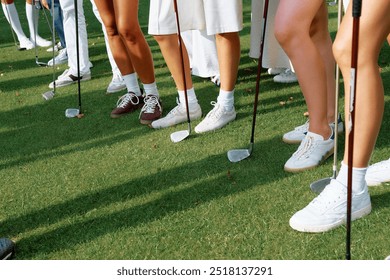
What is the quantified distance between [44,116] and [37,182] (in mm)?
1666

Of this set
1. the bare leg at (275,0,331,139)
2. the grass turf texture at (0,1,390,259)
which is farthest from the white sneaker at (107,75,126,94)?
the bare leg at (275,0,331,139)

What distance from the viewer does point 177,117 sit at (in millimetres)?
4582

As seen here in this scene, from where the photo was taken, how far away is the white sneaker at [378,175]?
10.4 ft

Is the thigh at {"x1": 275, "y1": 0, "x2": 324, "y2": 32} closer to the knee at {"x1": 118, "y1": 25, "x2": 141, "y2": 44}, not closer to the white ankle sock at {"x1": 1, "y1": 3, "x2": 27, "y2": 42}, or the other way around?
the knee at {"x1": 118, "y1": 25, "x2": 141, "y2": 44}

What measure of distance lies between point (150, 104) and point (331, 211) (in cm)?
232

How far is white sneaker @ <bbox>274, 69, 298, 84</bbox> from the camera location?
5.55 m

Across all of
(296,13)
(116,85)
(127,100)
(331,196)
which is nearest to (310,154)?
(331,196)

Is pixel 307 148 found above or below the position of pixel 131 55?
below

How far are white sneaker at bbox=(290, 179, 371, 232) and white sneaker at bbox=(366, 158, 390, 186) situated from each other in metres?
0.36

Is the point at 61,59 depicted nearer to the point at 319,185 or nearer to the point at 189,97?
the point at 189,97

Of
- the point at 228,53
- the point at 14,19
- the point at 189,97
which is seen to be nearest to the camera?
the point at 228,53

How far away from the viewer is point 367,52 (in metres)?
2.51

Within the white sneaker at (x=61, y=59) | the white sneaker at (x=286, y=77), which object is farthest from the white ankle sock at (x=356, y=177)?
the white sneaker at (x=61, y=59)
